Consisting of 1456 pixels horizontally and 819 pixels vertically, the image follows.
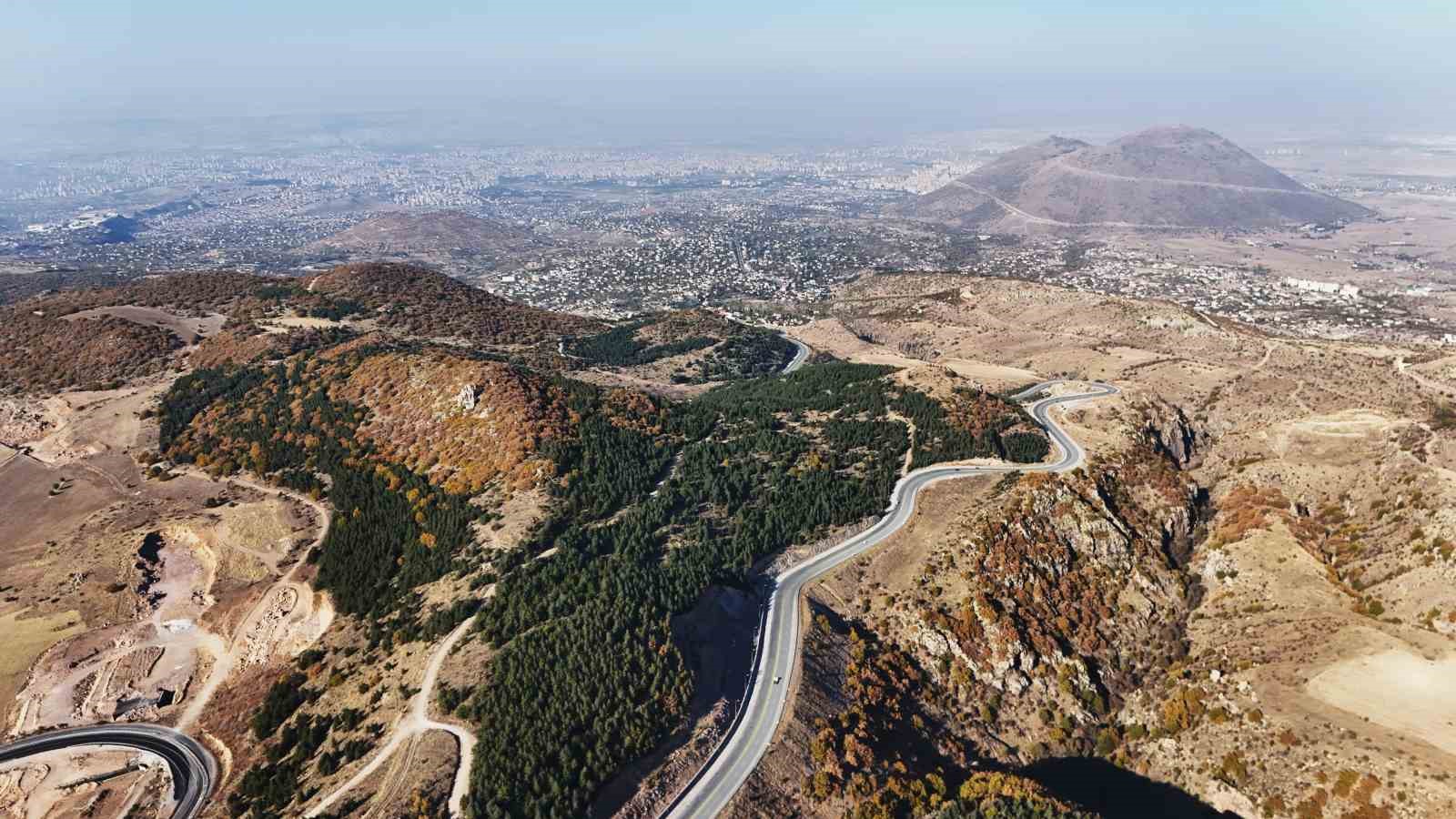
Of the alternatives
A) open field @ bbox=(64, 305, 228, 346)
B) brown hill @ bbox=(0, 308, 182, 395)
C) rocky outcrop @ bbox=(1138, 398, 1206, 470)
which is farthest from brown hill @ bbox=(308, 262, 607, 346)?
rocky outcrop @ bbox=(1138, 398, 1206, 470)

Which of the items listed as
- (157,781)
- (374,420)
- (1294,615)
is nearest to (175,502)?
(374,420)

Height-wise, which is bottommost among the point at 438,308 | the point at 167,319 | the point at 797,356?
the point at 797,356

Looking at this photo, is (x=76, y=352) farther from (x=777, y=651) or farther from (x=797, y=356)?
(x=777, y=651)

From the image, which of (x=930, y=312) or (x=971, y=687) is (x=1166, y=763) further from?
(x=930, y=312)

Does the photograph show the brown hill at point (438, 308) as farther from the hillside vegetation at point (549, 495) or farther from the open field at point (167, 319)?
the hillside vegetation at point (549, 495)

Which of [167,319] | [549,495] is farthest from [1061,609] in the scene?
[167,319]

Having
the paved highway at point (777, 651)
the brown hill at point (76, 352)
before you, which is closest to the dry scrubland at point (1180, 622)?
the paved highway at point (777, 651)
